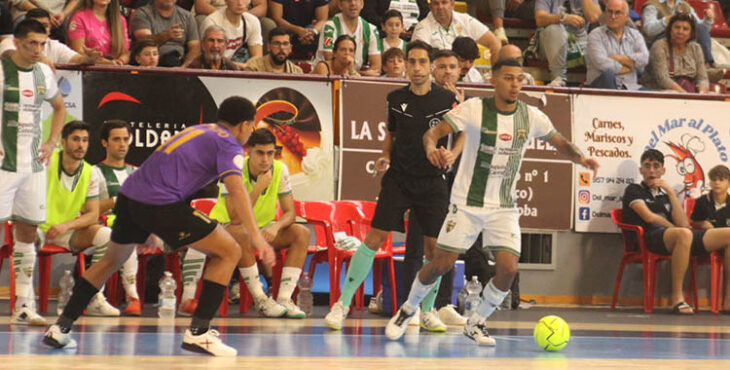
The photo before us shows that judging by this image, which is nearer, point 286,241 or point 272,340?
point 272,340

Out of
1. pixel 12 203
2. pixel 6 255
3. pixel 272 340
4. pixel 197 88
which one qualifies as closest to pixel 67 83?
pixel 197 88

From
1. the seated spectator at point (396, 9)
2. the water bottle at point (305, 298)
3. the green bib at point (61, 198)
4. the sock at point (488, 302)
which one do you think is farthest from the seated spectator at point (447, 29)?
the sock at point (488, 302)

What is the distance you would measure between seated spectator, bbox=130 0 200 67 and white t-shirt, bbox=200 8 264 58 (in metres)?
0.15

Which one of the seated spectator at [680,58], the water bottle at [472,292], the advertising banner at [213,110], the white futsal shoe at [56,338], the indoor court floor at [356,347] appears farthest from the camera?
the seated spectator at [680,58]

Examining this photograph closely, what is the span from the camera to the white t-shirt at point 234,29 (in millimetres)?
11711

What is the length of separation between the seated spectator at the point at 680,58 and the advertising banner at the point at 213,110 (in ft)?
14.2

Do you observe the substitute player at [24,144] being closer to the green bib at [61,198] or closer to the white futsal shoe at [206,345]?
the green bib at [61,198]

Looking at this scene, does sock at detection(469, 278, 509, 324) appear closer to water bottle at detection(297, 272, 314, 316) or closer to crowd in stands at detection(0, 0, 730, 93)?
water bottle at detection(297, 272, 314, 316)

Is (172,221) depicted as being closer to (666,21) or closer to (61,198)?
(61,198)

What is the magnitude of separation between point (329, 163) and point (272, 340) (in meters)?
4.18

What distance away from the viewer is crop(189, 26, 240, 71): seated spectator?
11.0 meters

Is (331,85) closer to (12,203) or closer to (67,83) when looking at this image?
(67,83)

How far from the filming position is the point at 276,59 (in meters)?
11.2

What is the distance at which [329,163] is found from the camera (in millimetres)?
10977
